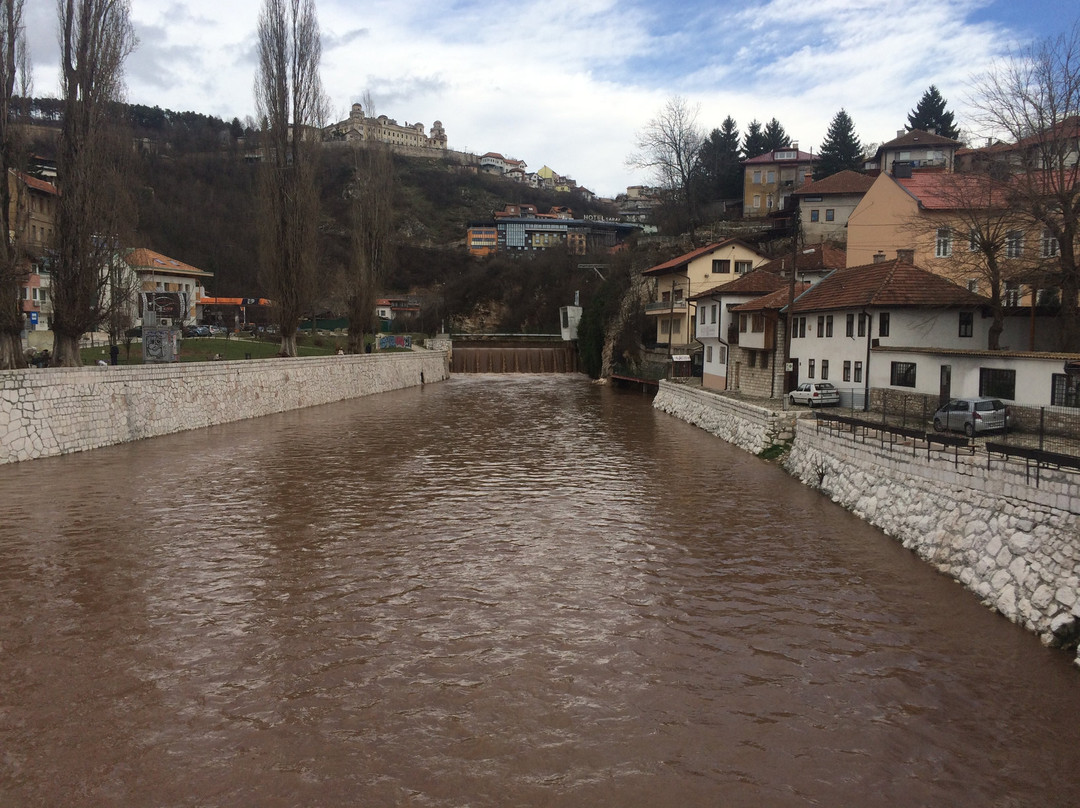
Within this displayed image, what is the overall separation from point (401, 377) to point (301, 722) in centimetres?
5041

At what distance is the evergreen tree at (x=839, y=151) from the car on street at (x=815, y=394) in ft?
167

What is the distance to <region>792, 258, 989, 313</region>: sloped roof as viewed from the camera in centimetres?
2856

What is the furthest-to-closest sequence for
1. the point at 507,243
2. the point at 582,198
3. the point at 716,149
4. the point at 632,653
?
the point at 582,198
the point at 507,243
the point at 716,149
the point at 632,653

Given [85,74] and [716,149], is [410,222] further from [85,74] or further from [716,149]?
[85,74]

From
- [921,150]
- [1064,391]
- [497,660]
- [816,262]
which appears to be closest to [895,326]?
[1064,391]

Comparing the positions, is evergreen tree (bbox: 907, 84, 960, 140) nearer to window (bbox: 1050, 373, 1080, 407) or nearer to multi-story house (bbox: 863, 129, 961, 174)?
multi-story house (bbox: 863, 129, 961, 174)

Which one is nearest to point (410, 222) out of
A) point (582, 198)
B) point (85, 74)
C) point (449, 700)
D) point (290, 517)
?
point (582, 198)

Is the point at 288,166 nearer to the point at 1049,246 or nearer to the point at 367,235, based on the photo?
the point at 367,235

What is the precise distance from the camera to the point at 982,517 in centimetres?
1289

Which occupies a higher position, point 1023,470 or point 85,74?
point 85,74

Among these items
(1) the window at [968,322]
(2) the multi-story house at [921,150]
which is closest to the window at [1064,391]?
(1) the window at [968,322]

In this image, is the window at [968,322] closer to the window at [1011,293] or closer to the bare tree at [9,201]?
the window at [1011,293]

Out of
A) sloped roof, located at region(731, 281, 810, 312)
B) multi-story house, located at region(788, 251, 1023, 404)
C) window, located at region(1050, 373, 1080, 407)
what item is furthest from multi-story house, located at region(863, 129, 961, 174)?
window, located at region(1050, 373, 1080, 407)

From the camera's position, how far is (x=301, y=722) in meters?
8.45
